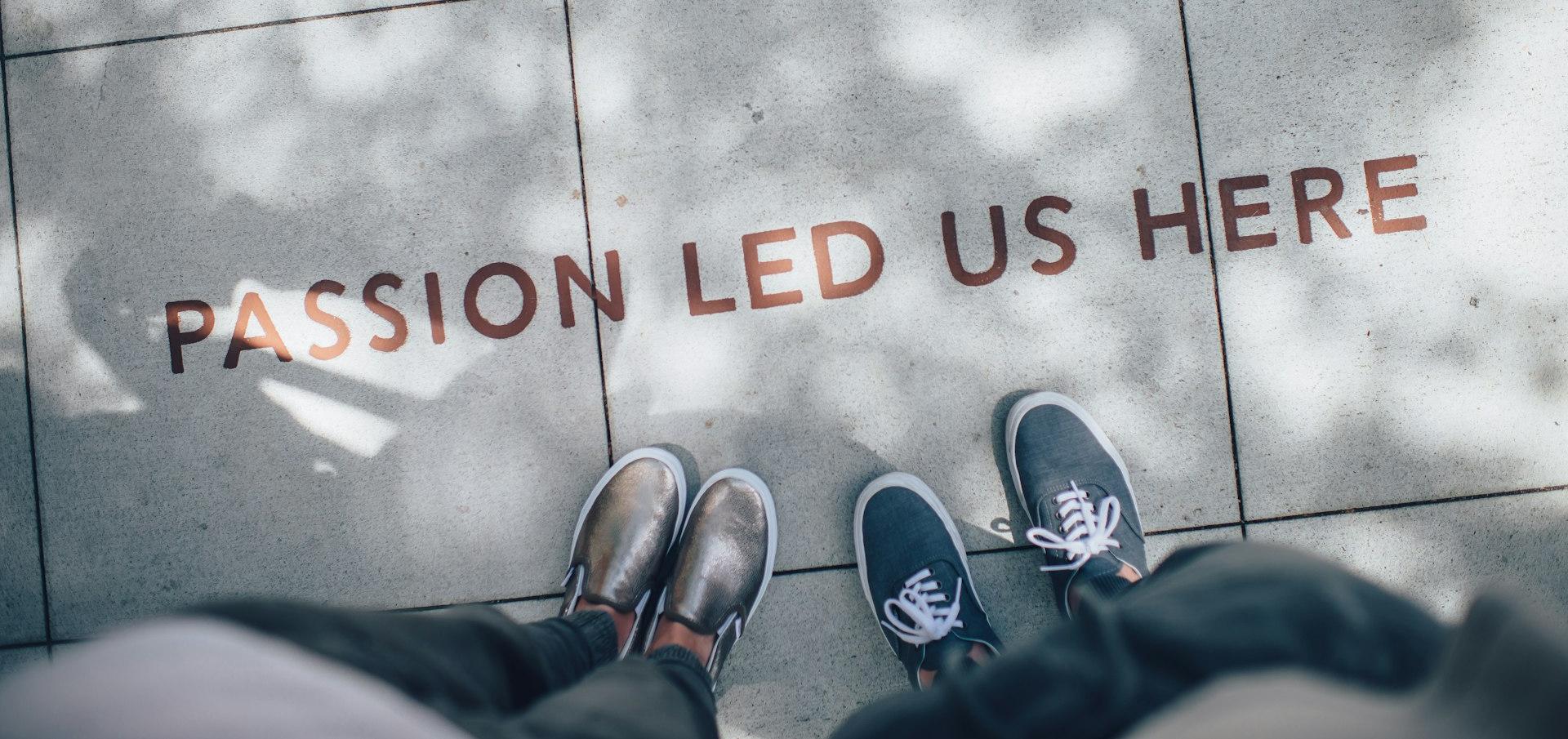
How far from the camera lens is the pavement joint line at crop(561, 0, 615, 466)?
6.70 feet

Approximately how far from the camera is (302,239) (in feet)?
6.84

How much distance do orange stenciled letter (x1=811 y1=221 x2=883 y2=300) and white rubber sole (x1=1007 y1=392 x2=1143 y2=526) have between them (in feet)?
1.57

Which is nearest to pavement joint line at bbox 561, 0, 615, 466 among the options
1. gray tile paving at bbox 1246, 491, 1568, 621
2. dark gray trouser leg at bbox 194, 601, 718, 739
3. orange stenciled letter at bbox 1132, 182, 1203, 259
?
dark gray trouser leg at bbox 194, 601, 718, 739

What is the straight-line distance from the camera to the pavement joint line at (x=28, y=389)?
2092mm

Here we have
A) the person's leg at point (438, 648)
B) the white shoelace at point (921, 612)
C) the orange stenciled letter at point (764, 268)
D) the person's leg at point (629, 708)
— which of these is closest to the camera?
the person's leg at point (438, 648)

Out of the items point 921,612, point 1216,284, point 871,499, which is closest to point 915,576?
point 921,612

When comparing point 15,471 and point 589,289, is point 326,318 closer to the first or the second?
point 589,289

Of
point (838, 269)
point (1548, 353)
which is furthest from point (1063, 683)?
point (1548, 353)

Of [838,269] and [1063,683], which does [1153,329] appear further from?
[1063,683]

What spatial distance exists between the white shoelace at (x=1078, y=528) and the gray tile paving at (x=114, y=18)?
236 cm

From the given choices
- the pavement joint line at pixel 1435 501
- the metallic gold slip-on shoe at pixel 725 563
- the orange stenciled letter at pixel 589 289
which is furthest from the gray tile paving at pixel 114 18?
the pavement joint line at pixel 1435 501

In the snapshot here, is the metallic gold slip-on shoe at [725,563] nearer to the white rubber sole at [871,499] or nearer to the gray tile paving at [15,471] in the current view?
the white rubber sole at [871,499]

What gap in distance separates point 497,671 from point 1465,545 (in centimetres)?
224

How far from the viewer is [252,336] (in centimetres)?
209
